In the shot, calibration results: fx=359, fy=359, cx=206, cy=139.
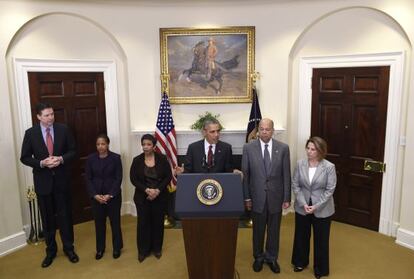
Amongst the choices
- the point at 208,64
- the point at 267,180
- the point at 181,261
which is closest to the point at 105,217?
the point at 181,261

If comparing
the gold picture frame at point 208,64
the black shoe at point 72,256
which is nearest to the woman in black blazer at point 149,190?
the black shoe at point 72,256

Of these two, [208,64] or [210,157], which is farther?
[208,64]

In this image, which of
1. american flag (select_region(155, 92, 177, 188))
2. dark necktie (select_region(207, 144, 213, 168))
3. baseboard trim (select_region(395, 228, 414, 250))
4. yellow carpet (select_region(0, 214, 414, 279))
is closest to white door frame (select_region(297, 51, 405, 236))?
baseboard trim (select_region(395, 228, 414, 250))

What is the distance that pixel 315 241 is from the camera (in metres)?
3.89

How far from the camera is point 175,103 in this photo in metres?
5.68

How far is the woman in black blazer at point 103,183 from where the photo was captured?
4.29m

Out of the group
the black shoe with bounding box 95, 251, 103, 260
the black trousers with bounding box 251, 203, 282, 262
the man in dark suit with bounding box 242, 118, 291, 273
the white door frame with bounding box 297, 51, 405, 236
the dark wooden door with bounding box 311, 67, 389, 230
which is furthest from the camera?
the dark wooden door with bounding box 311, 67, 389, 230

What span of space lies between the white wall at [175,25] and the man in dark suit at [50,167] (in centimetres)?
76

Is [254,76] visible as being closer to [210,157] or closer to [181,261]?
[210,157]

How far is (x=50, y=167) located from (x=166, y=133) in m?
1.86

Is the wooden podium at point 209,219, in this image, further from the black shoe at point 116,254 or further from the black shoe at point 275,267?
the black shoe at point 116,254

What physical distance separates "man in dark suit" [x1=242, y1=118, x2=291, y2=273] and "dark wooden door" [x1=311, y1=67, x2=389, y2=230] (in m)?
1.93

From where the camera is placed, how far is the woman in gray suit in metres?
3.71

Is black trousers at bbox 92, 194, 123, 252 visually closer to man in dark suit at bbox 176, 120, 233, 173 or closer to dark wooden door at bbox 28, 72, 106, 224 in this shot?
man in dark suit at bbox 176, 120, 233, 173
